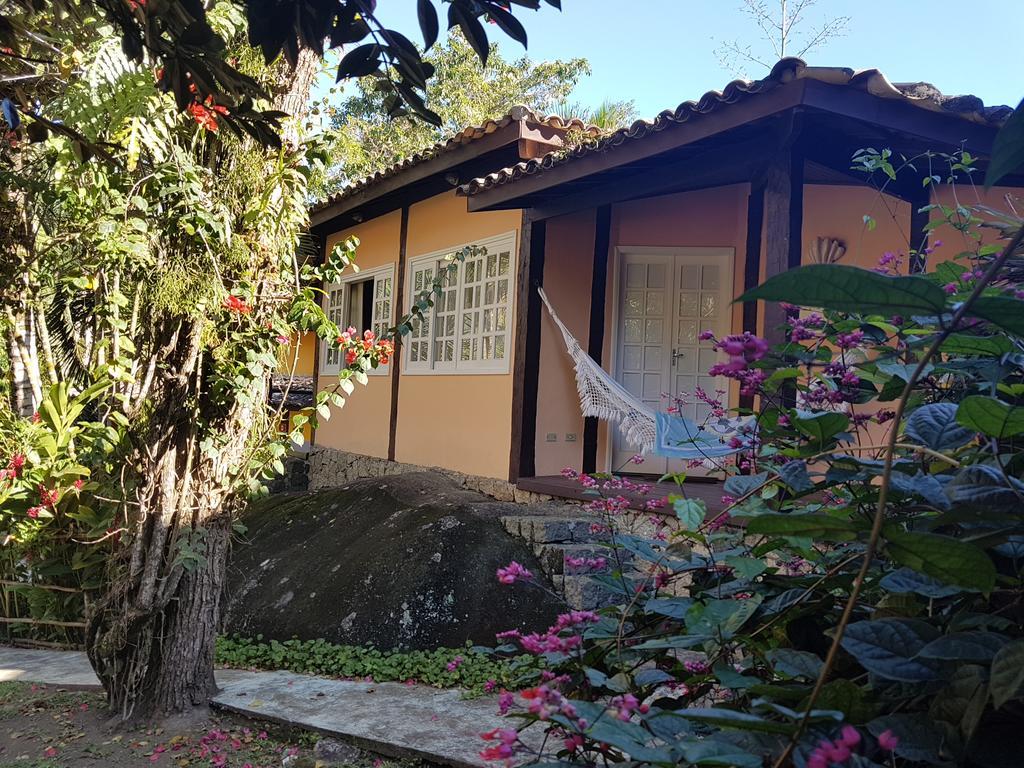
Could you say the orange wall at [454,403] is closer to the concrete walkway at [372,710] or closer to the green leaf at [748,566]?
the concrete walkway at [372,710]

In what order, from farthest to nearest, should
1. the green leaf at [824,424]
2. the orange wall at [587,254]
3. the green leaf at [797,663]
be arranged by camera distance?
1. the orange wall at [587,254]
2. the green leaf at [824,424]
3. the green leaf at [797,663]

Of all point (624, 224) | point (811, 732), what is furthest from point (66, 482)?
point (811, 732)

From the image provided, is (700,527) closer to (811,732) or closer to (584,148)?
(811,732)

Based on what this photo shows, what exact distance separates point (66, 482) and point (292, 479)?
211 inches

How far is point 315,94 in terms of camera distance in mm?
4160

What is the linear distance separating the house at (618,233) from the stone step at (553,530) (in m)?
0.88

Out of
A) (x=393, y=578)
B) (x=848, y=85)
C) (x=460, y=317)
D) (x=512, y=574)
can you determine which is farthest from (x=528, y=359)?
(x=512, y=574)

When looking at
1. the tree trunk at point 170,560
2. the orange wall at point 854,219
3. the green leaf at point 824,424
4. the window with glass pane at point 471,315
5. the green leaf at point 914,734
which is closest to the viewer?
the green leaf at point 914,734

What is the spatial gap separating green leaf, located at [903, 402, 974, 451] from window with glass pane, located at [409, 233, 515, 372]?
585 centimetres

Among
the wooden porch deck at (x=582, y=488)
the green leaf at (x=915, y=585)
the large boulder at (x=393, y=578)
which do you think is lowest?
the large boulder at (x=393, y=578)

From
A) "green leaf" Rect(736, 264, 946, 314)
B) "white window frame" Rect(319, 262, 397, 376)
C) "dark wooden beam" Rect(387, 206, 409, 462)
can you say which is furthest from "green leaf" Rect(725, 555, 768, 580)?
"dark wooden beam" Rect(387, 206, 409, 462)

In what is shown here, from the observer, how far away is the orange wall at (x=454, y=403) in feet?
22.9

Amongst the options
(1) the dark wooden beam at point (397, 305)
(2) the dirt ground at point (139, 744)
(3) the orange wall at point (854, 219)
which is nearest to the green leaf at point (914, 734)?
(2) the dirt ground at point (139, 744)

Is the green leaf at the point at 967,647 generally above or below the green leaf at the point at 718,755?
above
